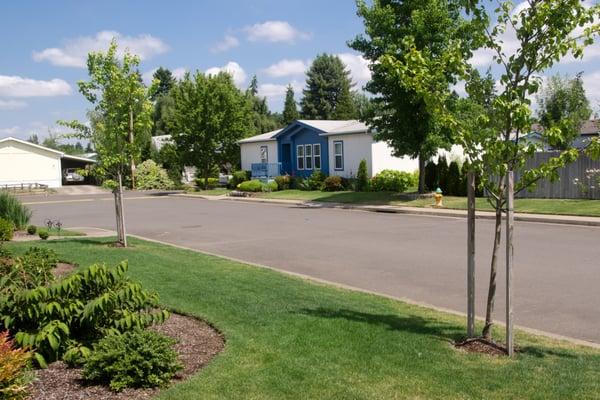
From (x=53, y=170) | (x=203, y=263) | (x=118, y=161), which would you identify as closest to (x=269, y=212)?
(x=118, y=161)

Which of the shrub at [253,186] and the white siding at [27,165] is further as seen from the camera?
the white siding at [27,165]

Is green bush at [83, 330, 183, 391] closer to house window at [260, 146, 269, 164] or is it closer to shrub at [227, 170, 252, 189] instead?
shrub at [227, 170, 252, 189]

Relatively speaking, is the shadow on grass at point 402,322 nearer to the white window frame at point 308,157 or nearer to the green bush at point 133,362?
the green bush at point 133,362

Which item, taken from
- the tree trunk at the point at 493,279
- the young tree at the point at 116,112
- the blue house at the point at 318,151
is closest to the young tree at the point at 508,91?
the tree trunk at the point at 493,279

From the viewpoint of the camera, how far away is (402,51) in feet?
81.9

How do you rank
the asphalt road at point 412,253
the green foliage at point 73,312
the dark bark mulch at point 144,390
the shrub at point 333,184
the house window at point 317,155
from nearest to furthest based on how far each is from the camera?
the dark bark mulch at point 144,390 → the green foliage at point 73,312 → the asphalt road at point 412,253 → the shrub at point 333,184 → the house window at point 317,155

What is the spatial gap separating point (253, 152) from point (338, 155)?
10537mm

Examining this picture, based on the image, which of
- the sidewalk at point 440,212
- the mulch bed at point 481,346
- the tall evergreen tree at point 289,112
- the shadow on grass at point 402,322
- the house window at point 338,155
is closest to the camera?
the mulch bed at point 481,346

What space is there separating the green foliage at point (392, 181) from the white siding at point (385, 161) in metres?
1.41

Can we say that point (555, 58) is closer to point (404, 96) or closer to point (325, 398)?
point (325, 398)

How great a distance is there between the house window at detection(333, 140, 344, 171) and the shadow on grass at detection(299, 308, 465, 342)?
3058 centimetres

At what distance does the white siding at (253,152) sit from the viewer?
4463 cm

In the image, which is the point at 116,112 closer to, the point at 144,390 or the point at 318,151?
the point at 144,390

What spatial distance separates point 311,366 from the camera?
203 inches
